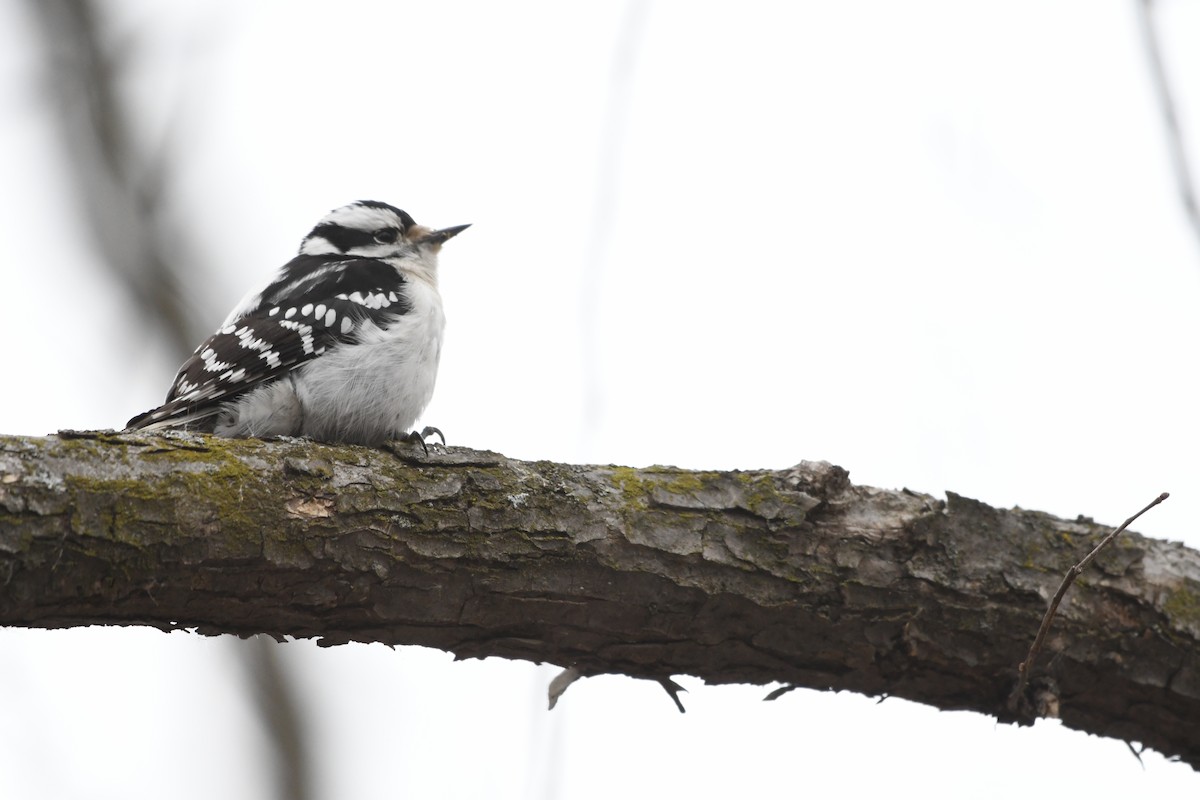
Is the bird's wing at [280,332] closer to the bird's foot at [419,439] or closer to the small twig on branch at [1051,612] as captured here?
the bird's foot at [419,439]

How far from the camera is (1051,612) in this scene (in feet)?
10.4

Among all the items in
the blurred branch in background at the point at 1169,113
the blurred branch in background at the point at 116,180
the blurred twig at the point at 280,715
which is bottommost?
the blurred twig at the point at 280,715

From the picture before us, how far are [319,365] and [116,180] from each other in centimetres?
145

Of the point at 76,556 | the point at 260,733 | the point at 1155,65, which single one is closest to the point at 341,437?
the point at 260,733

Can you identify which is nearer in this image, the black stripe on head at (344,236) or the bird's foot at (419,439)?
the bird's foot at (419,439)

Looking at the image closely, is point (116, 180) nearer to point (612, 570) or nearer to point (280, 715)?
point (280, 715)

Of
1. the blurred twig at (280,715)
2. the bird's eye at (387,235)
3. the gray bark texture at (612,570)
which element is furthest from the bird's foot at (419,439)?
the bird's eye at (387,235)

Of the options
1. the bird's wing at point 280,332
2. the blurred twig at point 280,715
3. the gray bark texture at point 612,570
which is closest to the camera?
the gray bark texture at point 612,570

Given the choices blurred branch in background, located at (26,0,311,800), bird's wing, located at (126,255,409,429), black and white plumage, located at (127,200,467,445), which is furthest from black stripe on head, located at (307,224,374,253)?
blurred branch in background, located at (26,0,311,800)

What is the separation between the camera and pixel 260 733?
4.77 m

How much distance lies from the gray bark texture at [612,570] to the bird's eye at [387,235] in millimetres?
2858

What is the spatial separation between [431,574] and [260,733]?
2202 millimetres

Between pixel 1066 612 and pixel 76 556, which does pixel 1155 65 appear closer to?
pixel 1066 612

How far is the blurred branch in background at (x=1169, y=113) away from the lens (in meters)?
3.04
